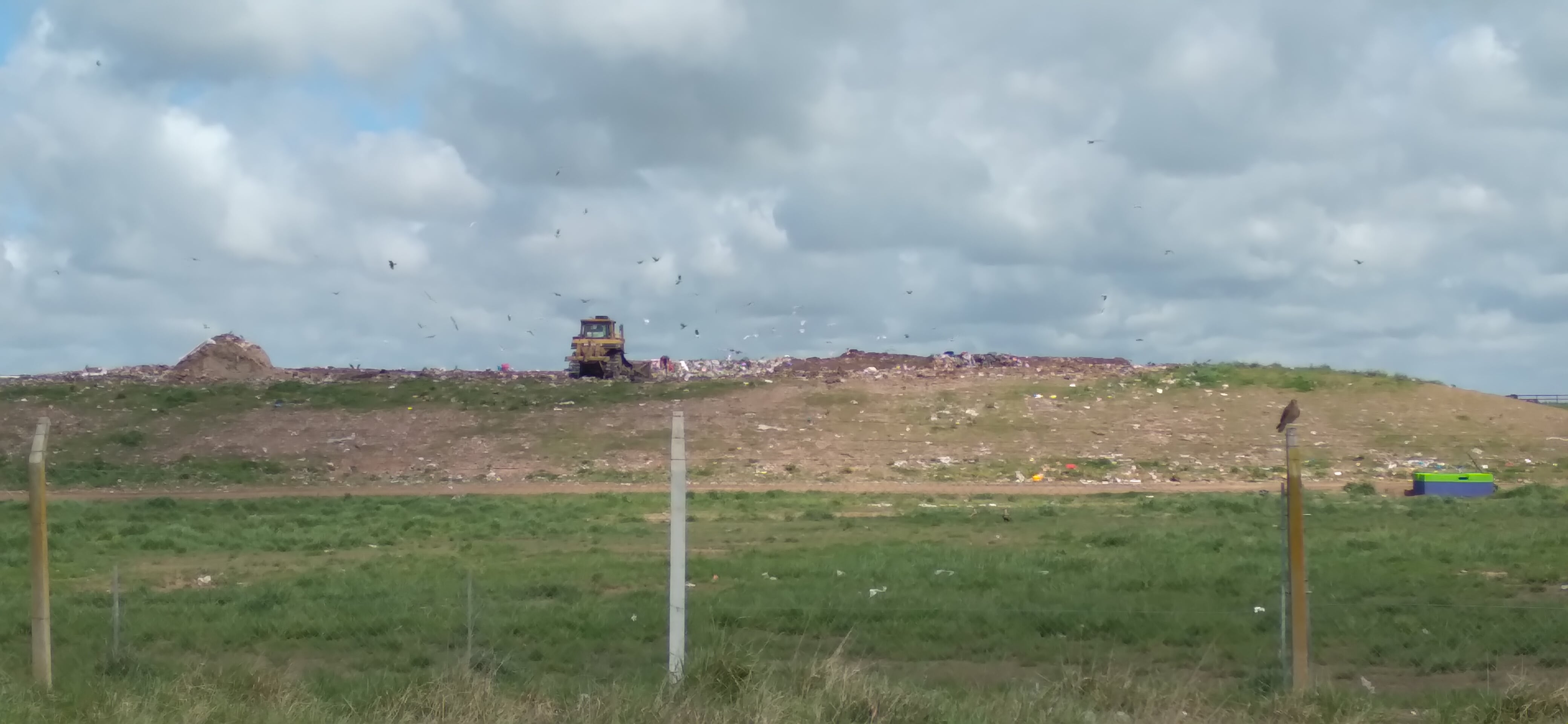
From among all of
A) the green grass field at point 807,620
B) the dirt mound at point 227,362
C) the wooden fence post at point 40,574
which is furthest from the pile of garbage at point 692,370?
the wooden fence post at point 40,574

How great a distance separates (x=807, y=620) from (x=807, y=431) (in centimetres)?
2089

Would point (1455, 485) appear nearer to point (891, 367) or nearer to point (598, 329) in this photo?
point (891, 367)

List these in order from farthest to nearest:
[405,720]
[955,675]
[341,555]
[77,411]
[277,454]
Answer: [77,411], [277,454], [341,555], [955,675], [405,720]

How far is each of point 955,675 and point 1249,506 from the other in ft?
42.3

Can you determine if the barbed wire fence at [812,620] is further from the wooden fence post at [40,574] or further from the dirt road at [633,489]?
the dirt road at [633,489]

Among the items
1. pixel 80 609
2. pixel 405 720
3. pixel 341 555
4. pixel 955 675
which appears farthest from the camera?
pixel 341 555

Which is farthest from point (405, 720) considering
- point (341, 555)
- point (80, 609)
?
point (341, 555)

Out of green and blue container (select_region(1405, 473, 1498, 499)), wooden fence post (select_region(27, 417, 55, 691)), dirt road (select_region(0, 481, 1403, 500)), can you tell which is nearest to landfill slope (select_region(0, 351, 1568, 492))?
dirt road (select_region(0, 481, 1403, 500))

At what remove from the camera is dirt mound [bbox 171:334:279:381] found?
42.3 metres

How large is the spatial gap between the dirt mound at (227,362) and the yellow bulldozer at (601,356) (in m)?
10.0

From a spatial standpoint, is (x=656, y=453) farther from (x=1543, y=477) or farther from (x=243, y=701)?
(x=243, y=701)

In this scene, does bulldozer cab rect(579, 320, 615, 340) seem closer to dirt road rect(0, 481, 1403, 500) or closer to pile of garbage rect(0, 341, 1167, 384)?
pile of garbage rect(0, 341, 1167, 384)

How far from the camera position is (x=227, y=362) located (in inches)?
1724

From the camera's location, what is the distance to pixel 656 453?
29.1m
